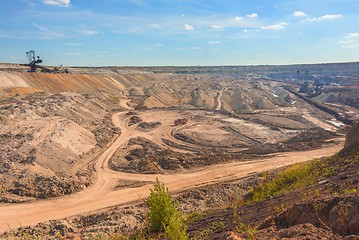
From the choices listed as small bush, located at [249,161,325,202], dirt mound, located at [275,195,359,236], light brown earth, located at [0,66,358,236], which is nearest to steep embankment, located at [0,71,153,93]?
light brown earth, located at [0,66,358,236]

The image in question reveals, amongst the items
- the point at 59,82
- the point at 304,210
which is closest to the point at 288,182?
the point at 304,210

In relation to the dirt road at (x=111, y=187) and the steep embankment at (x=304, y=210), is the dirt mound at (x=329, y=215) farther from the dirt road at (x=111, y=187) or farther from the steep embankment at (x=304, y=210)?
the dirt road at (x=111, y=187)

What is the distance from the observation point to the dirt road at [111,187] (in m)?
17.5

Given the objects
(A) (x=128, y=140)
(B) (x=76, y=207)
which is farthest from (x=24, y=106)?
(B) (x=76, y=207)

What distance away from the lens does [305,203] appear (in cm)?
833

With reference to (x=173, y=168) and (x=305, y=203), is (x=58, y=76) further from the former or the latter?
(x=305, y=203)

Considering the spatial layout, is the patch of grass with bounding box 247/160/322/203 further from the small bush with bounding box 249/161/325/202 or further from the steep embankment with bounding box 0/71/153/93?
the steep embankment with bounding box 0/71/153/93

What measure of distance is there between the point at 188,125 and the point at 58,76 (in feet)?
136

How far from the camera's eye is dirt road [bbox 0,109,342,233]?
57.5 ft

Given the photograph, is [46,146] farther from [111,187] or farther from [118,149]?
[111,187]

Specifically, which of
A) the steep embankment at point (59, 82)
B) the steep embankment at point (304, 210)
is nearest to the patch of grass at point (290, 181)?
the steep embankment at point (304, 210)

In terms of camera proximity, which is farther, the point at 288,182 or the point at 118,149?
the point at 118,149

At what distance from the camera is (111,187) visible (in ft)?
70.8

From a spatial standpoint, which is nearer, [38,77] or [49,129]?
[49,129]
